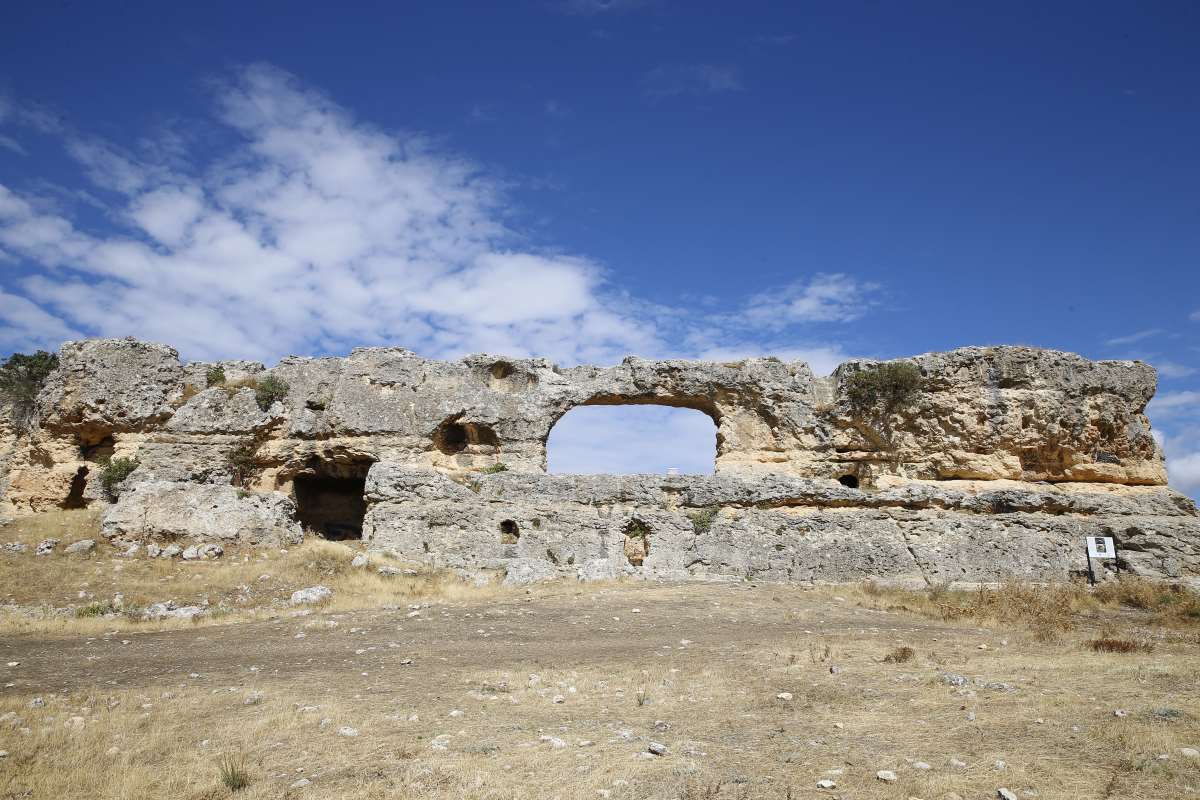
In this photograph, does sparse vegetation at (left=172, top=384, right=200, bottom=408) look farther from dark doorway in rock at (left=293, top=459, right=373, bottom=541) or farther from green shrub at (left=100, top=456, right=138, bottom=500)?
dark doorway in rock at (left=293, top=459, right=373, bottom=541)

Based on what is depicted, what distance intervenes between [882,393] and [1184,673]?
12316 millimetres

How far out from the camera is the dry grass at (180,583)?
12.1 meters

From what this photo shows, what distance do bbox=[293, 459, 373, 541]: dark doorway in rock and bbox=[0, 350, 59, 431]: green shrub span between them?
706 cm

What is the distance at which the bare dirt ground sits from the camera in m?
4.86

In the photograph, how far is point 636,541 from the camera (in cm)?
1669

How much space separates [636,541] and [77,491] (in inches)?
594

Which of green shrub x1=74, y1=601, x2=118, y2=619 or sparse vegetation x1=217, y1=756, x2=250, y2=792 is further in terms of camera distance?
green shrub x1=74, y1=601, x2=118, y2=619

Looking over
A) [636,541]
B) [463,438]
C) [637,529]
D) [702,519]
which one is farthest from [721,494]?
[463,438]

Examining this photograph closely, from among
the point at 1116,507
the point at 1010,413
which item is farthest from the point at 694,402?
the point at 1116,507

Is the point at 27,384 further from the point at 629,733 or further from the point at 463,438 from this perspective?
the point at 629,733

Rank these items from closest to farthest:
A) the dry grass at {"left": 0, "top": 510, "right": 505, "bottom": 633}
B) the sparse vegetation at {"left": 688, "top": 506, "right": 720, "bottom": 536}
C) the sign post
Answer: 1. the dry grass at {"left": 0, "top": 510, "right": 505, "bottom": 633}
2. the sign post
3. the sparse vegetation at {"left": 688, "top": 506, "right": 720, "bottom": 536}

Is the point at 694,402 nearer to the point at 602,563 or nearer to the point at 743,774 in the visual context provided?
the point at 602,563

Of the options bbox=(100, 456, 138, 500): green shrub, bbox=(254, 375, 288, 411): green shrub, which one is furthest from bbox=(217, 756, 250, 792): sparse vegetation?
bbox=(100, 456, 138, 500): green shrub

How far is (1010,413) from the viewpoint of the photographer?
61.6 feet
